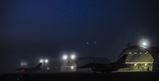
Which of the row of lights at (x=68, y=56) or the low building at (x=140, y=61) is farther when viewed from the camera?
the row of lights at (x=68, y=56)

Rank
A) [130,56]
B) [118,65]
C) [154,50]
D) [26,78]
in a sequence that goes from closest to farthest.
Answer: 1. [26,78]
2. [118,65]
3. [130,56]
4. [154,50]

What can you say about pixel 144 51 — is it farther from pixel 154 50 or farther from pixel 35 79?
pixel 35 79

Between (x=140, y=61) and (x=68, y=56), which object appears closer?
(x=140, y=61)

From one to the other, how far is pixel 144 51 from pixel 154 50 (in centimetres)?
950

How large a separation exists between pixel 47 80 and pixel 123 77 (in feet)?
34.5

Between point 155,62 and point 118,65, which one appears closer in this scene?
point 118,65

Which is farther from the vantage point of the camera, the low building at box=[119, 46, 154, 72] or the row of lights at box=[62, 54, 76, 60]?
the row of lights at box=[62, 54, 76, 60]

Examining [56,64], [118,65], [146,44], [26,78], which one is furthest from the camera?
[56,64]

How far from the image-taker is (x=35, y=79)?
149 feet

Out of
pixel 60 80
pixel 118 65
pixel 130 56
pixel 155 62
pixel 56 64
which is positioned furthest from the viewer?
pixel 56 64

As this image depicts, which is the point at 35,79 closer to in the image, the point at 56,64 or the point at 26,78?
the point at 26,78

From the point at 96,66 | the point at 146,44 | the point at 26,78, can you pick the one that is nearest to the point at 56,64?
the point at 146,44

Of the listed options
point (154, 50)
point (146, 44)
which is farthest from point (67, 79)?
point (146, 44)

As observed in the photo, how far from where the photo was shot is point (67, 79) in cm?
4356
